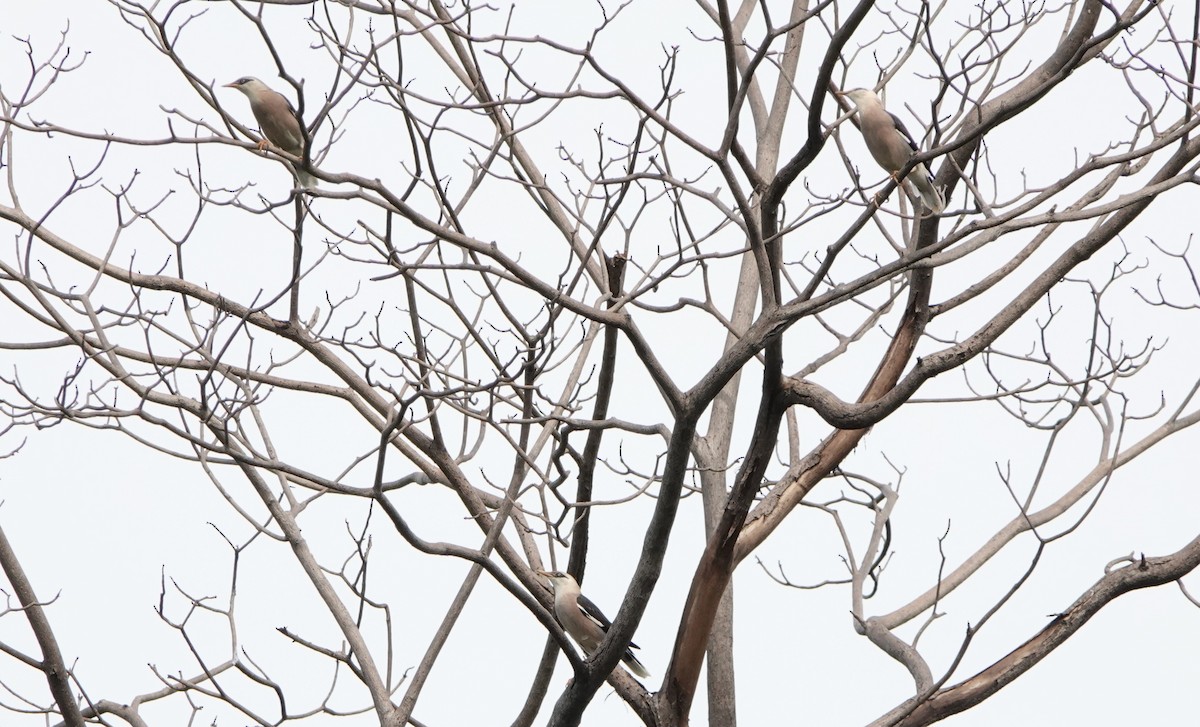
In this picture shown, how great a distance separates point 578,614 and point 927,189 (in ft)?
8.47

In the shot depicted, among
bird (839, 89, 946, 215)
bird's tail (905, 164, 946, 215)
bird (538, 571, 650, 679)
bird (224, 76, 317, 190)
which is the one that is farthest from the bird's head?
bird's tail (905, 164, 946, 215)

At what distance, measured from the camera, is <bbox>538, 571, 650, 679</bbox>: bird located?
5.43 metres

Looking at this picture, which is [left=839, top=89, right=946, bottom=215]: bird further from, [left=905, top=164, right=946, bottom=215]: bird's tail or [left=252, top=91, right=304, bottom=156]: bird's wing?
[left=252, top=91, right=304, bottom=156]: bird's wing

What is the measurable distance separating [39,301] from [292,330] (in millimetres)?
1002

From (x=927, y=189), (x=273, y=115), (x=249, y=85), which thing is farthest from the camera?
(x=249, y=85)

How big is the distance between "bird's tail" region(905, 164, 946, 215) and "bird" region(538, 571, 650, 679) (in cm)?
239

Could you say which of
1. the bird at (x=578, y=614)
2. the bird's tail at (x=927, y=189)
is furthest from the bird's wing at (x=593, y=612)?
the bird's tail at (x=927, y=189)

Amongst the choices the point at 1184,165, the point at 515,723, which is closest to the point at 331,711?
the point at 515,723

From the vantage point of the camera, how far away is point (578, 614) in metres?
5.61

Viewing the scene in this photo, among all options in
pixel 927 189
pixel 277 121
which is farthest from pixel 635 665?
pixel 277 121

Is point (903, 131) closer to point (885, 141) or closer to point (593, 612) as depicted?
point (885, 141)

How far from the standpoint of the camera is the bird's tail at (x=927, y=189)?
5113 millimetres

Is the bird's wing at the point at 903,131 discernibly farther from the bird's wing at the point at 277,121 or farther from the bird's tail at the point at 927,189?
the bird's wing at the point at 277,121

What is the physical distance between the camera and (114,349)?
4.73m
